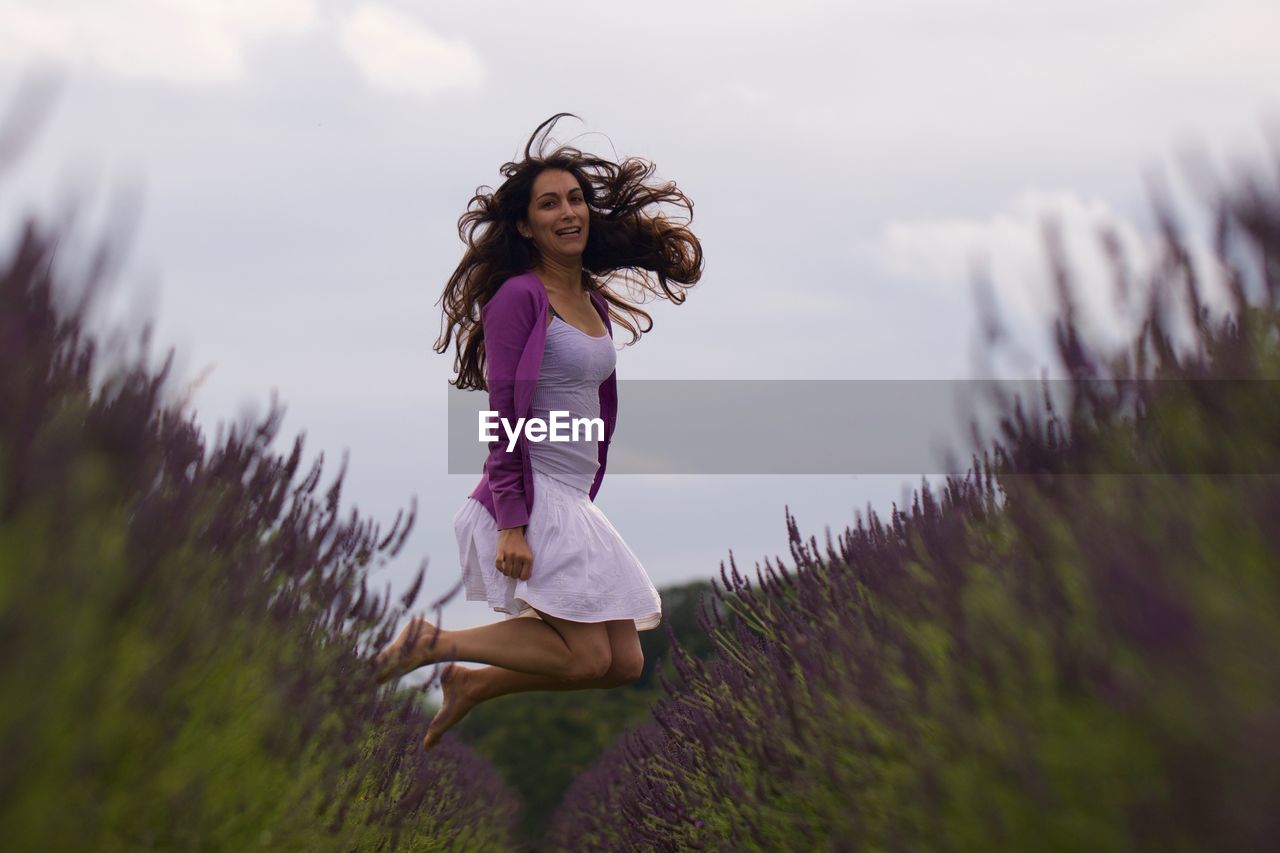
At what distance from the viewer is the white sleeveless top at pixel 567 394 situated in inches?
184

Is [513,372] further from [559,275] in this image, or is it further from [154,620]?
[154,620]

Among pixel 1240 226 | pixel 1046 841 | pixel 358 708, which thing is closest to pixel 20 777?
pixel 1046 841

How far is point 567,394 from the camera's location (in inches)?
186

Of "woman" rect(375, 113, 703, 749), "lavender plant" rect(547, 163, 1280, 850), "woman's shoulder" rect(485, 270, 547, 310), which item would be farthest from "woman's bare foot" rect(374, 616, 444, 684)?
"woman's shoulder" rect(485, 270, 547, 310)

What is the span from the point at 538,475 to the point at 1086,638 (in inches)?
111

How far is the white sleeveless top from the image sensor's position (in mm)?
4676

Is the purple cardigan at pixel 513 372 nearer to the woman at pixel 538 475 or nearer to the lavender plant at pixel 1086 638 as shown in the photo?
the woman at pixel 538 475

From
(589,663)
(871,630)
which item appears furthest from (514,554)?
(871,630)

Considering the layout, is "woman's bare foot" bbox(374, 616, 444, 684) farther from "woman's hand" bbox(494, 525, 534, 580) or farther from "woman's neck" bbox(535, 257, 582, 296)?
"woman's neck" bbox(535, 257, 582, 296)

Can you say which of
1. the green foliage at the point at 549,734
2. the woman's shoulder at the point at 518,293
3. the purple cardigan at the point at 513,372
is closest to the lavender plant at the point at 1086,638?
the purple cardigan at the point at 513,372

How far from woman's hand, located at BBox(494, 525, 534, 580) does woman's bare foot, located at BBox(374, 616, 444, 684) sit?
1.02 feet

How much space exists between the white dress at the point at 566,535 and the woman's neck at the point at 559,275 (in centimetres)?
28

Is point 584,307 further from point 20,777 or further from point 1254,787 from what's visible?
point 1254,787

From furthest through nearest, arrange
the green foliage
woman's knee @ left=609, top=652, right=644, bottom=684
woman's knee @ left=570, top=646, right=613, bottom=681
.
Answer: the green foliage < woman's knee @ left=609, top=652, right=644, bottom=684 < woman's knee @ left=570, top=646, right=613, bottom=681
